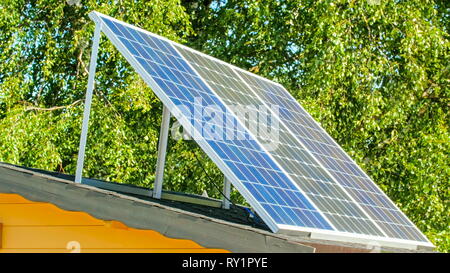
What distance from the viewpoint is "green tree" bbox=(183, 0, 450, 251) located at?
21094 millimetres

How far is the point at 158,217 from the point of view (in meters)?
8.81

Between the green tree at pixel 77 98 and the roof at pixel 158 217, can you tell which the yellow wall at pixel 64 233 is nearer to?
the roof at pixel 158 217

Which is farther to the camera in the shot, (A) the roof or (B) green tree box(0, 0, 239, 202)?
(B) green tree box(0, 0, 239, 202)

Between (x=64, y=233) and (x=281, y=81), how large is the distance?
13.6 meters

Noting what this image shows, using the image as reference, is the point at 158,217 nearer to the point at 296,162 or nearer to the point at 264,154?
the point at 264,154

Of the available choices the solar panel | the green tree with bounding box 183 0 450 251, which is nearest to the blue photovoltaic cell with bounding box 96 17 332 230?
the solar panel

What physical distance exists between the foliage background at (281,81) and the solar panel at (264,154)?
8.03 m

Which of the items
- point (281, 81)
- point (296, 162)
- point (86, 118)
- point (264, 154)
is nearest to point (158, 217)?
point (86, 118)

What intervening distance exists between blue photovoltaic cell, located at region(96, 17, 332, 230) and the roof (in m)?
0.30

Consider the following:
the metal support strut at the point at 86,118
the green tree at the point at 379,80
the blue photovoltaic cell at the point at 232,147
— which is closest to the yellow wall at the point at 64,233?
the metal support strut at the point at 86,118

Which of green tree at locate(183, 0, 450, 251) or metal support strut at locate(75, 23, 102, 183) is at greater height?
green tree at locate(183, 0, 450, 251)

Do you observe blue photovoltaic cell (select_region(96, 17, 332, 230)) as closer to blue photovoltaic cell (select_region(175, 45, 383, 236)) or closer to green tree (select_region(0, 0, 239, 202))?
blue photovoltaic cell (select_region(175, 45, 383, 236))

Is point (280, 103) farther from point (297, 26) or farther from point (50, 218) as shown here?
point (297, 26)

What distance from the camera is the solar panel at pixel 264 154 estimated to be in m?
9.18
